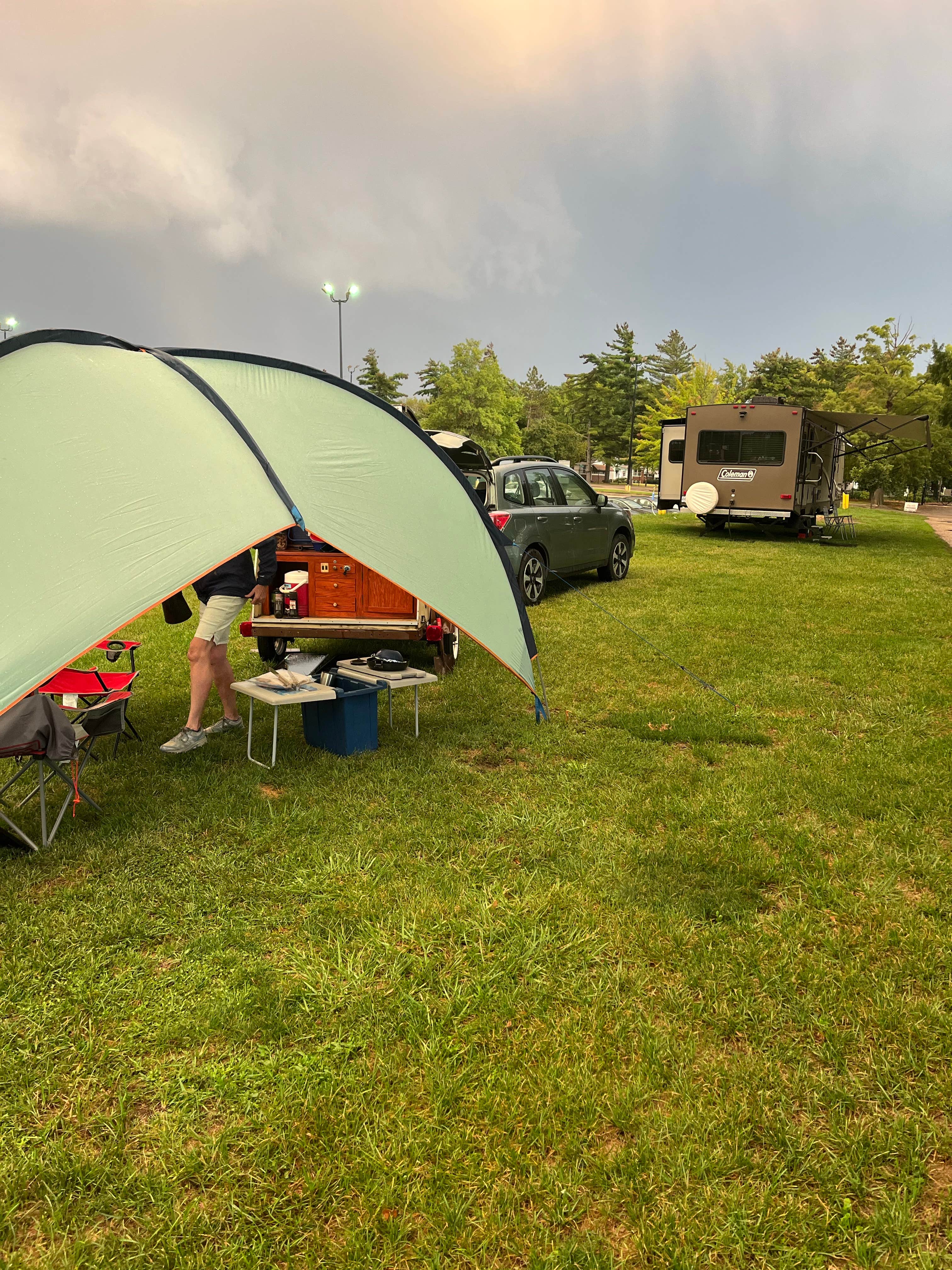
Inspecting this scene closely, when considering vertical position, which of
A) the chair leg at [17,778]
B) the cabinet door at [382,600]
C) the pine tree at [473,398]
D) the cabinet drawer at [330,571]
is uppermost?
the pine tree at [473,398]

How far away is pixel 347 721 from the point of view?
5.16 m

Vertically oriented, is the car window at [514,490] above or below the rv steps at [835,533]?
above

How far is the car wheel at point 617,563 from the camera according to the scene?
1184cm

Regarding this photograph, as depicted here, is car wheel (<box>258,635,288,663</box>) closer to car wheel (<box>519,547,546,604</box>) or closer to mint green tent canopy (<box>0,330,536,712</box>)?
mint green tent canopy (<box>0,330,536,712</box>)

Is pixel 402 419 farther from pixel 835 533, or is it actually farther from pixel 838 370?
pixel 838 370

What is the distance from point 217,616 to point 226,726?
2.80 feet

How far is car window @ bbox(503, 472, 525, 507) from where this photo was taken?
9.25m

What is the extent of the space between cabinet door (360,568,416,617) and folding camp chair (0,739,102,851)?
280 centimetres

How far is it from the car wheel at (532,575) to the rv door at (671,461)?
34.3 feet

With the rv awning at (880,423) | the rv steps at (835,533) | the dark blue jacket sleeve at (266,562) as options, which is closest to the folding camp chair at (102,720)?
the dark blue jacket sleeve at (266,562)

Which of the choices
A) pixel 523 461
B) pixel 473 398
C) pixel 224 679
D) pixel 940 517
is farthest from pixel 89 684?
pixel 473 398

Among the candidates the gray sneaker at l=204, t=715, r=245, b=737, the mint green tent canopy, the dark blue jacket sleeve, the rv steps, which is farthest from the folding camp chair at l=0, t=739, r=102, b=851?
the rv steps

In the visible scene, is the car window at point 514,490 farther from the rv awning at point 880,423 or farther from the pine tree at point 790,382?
the pine tree at point 790,382

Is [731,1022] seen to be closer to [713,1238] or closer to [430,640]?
[713,1238]
